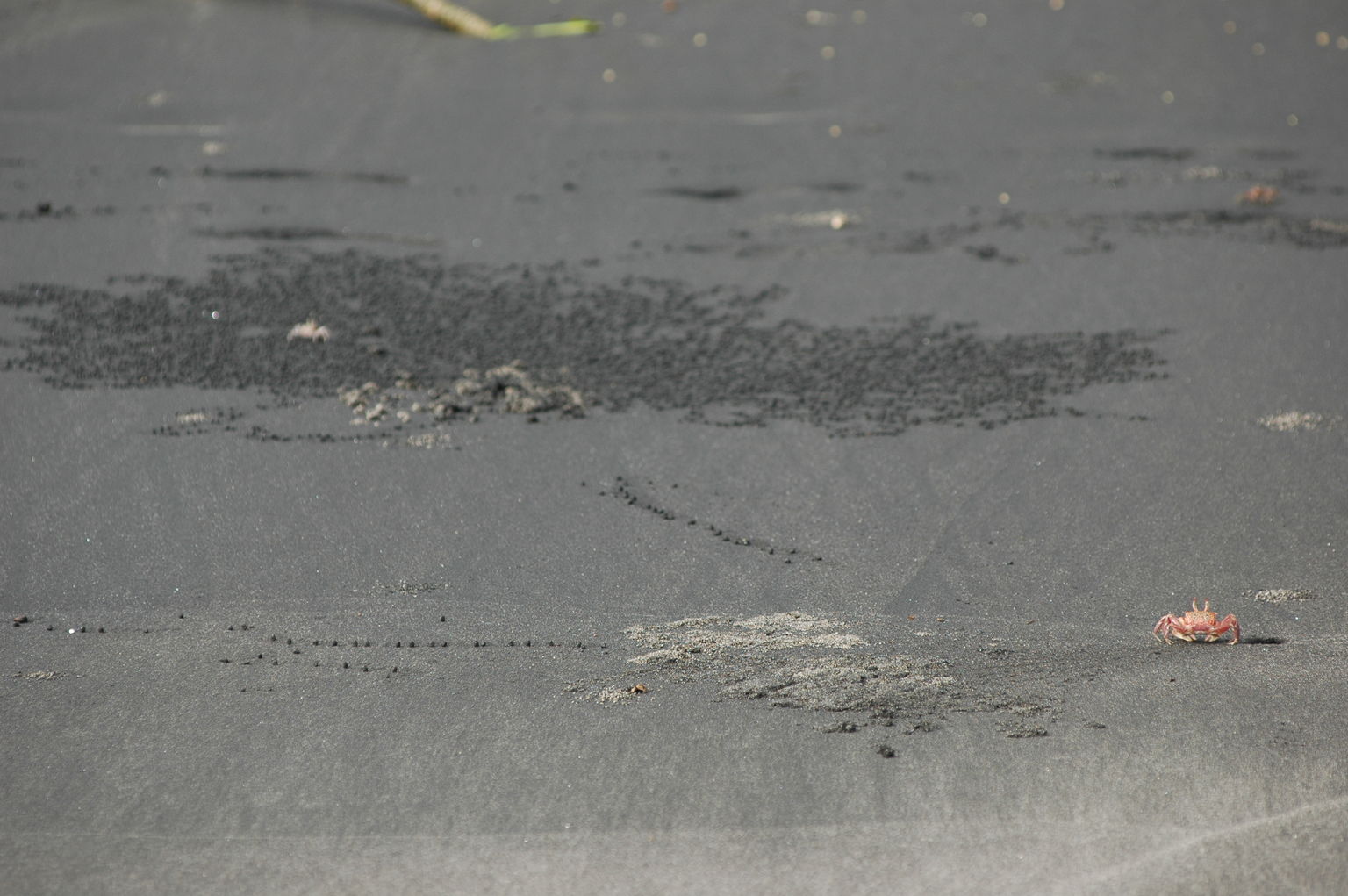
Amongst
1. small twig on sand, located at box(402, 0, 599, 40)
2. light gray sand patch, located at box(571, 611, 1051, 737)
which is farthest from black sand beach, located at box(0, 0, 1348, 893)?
small twig on sand, located at box(402, 0, 599, 40)

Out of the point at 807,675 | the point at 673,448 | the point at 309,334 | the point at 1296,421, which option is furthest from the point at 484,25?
the point at 807,675

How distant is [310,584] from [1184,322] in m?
4.93

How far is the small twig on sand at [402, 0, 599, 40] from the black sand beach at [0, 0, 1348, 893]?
17 centimetres

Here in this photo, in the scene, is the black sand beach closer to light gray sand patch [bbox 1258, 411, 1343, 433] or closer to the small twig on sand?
light gray sand patch [bbox 1258, 411, 1343, 433]

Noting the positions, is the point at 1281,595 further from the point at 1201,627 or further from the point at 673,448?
the point at 673,448

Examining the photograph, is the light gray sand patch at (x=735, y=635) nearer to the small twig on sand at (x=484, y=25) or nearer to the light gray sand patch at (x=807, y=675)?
the light gray sand patch at (x=807, y=675)

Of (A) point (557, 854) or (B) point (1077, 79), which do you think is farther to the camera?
(B) point (1077, 79)

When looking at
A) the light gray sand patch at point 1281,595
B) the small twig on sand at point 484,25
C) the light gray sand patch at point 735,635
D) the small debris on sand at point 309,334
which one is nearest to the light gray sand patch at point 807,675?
the light gray sand patch at point 735,635

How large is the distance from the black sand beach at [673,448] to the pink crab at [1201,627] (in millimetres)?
63

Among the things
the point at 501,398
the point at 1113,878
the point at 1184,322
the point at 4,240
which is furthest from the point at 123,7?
the point at 1113,878

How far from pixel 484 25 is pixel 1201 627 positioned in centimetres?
813

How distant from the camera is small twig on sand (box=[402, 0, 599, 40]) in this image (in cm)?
1016

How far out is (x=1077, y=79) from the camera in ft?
31.0

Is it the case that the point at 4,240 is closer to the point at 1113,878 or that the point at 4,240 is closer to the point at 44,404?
the point at 44,404
